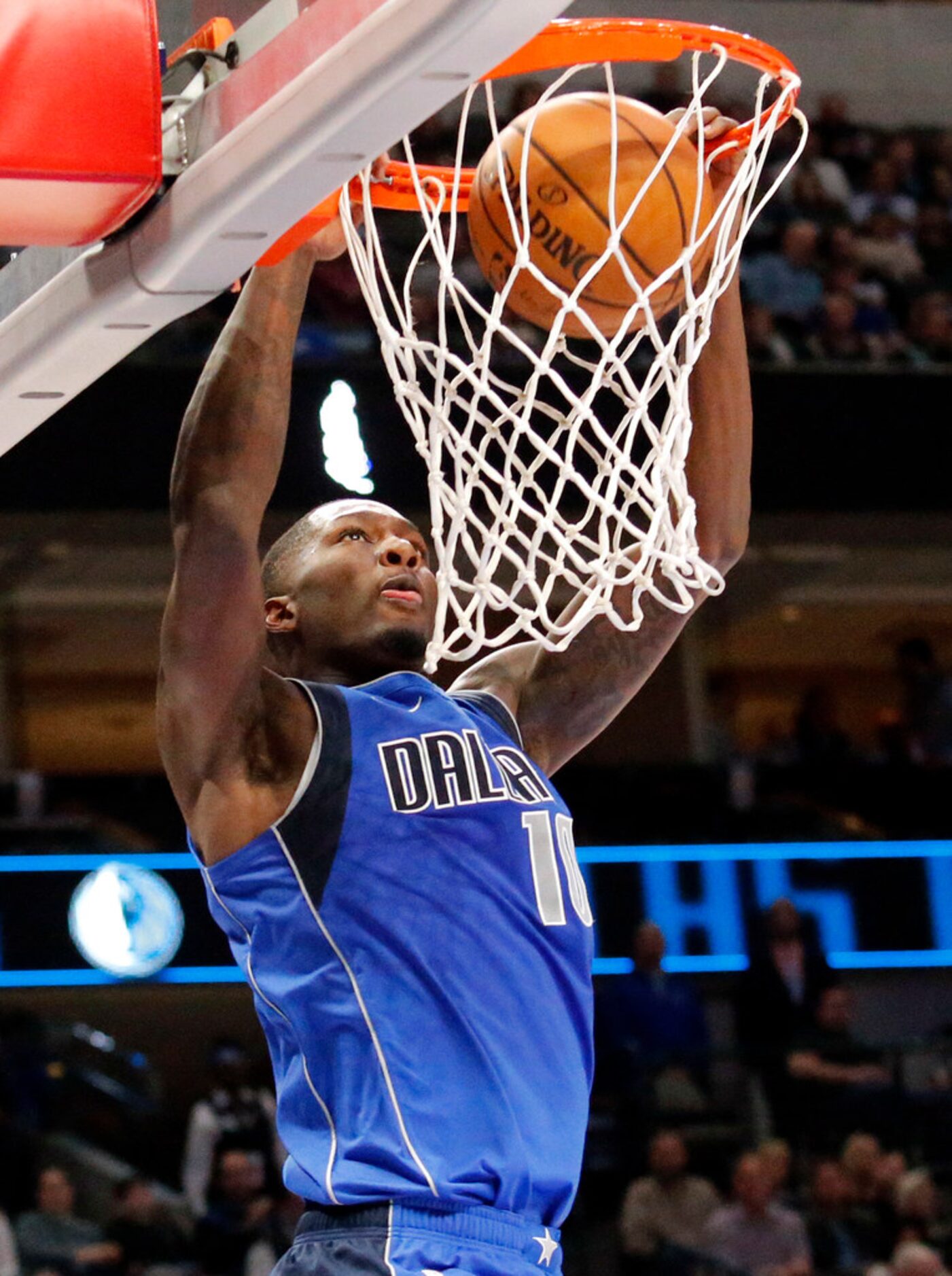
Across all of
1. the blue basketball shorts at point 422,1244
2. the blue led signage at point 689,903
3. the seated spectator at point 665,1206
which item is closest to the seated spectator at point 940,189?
the blue led signage at point 689,903

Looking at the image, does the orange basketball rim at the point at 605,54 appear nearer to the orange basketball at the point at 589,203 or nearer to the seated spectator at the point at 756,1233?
the orange basketball at the point at 589,203

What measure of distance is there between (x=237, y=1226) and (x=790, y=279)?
5909 millimetres

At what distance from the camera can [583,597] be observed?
132 inches

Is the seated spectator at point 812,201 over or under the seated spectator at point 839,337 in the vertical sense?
over

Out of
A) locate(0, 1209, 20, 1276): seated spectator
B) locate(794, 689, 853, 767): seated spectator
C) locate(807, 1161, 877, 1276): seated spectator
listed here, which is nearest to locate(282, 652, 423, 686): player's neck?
locate(0, 1209, 20, 1276): seated spectator

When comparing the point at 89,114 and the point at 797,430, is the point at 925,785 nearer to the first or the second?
the point at 797,430

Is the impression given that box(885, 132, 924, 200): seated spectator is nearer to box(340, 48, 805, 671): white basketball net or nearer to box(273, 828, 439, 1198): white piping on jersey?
box(340, 48, 805, 671): white basketball net

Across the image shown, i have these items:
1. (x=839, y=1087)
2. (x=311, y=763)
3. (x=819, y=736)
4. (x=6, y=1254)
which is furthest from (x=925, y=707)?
Answer: (x=311, y=763)

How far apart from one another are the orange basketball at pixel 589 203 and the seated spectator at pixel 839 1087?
20.0ft

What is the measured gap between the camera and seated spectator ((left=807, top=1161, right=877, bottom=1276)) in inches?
305

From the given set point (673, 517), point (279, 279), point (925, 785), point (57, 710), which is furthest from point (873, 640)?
point (279, 279)

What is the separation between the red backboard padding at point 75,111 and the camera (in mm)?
2162

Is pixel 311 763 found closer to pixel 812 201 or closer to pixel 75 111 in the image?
pixel 75 111

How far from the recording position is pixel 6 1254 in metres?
7.11
